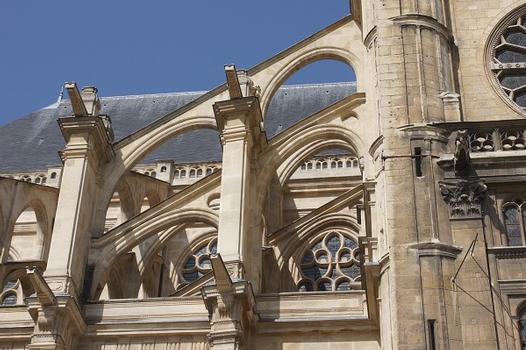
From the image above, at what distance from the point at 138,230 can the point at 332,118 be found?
3.44 meters

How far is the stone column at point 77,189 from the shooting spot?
533 inches

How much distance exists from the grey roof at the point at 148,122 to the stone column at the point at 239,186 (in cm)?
714

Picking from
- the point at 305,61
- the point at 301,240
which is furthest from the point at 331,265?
the point at 305,61

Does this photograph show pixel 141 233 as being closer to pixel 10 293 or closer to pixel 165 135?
pixel 165 135

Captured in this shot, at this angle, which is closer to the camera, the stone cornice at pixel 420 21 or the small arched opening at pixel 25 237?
the stone cornice at pixel 420 21

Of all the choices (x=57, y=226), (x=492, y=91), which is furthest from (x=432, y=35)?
(x=57, y=226)

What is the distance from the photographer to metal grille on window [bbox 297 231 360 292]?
52.1ft

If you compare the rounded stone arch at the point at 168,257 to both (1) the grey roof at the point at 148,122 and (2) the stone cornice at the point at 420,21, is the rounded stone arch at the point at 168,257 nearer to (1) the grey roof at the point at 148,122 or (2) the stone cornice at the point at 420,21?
(1) the grey roof at the point at 148,122

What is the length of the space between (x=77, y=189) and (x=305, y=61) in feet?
14.1

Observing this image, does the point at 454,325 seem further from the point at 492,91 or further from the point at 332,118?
the point at 332,118

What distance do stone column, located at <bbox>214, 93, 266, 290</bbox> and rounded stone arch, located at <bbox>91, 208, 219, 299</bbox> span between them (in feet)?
2.42

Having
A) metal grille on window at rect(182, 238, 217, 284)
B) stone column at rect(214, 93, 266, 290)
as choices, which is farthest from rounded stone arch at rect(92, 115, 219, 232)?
metal grille on window at rect(182, 238, 217, 284)

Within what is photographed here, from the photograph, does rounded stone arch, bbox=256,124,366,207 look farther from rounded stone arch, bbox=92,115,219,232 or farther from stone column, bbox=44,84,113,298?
stone column, bbox=44,84,113,298

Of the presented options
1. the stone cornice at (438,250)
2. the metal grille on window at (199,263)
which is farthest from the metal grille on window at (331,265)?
the stone cornice at (438,250)
